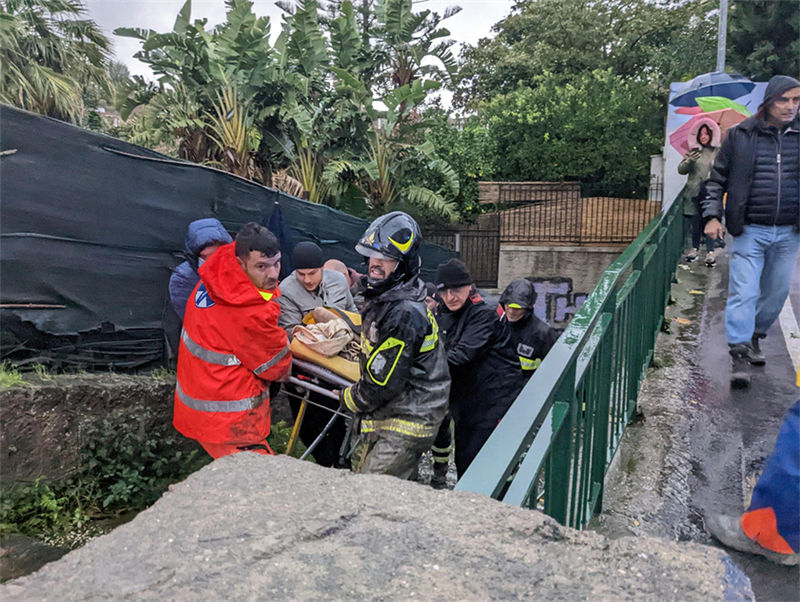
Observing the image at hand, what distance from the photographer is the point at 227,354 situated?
374 centimetres

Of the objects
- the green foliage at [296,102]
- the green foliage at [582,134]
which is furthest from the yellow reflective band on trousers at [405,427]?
the green foliage at [582,134]

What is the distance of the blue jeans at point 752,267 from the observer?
4.46 metres

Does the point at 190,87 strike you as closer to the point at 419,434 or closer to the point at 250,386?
the point at 250,386

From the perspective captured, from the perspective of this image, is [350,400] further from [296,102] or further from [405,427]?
[296,102]

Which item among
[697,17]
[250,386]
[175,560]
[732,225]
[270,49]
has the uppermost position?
[697,17]

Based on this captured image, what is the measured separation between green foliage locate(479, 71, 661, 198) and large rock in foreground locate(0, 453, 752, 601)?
14.2 m

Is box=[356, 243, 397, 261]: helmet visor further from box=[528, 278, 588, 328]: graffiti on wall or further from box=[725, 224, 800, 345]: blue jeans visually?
box=[528, 278, 588, 328]: graffiti on wall

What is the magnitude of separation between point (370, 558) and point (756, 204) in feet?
13.2

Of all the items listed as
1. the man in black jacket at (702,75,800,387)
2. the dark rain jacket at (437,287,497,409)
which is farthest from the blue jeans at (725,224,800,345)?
the dark rain jacket at (437,287,497,409)

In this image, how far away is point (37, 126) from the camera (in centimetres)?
450

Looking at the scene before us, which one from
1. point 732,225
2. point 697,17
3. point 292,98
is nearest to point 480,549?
point 732,225

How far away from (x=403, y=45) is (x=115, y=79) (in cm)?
790

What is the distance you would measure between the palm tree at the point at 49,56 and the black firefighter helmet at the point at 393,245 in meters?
10.7

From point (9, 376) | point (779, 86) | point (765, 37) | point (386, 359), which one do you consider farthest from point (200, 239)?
point (765, 37)
